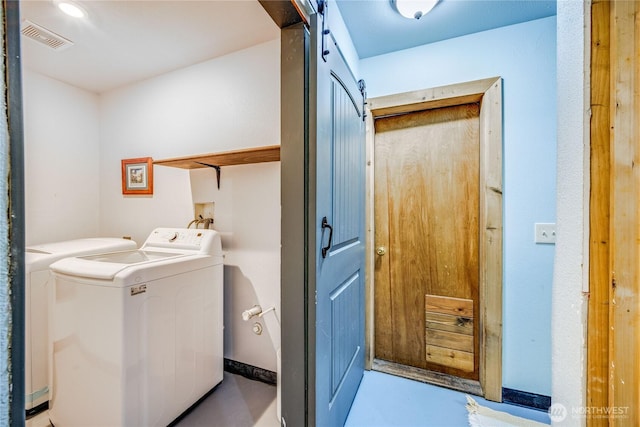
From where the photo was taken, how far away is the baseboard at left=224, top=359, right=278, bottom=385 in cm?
176

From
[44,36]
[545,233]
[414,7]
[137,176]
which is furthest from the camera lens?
[137,176]

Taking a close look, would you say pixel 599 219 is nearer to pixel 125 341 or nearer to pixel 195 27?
pixel 125 341

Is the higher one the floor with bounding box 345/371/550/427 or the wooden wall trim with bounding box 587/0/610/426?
the wooden wall trim with bounding box 587/0/610/426

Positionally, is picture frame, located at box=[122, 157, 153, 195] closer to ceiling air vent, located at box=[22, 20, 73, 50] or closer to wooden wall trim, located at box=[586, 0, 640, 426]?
ceiling air vent, located at box=[22, 20, 73, 50]

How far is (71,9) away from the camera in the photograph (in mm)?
Answer: 1448

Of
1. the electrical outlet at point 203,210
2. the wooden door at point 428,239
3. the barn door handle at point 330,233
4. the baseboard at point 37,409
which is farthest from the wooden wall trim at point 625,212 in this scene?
the baseboard at point 37,409

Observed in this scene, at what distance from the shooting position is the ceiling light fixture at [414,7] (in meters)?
1.35

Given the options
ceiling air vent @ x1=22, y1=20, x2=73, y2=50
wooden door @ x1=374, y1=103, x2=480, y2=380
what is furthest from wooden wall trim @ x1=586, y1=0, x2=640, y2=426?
ceiling air vent @ x1=22, y1=20, x2=73, y2=50

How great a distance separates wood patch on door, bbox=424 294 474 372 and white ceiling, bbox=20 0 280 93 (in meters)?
2.17

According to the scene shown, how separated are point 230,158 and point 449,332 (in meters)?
1.90

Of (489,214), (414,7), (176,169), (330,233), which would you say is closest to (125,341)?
(330,233)

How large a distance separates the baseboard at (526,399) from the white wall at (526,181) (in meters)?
0.03

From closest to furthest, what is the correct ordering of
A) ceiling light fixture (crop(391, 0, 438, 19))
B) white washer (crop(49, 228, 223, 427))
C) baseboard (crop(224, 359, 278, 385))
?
1. white washer (crop(49, 228, 223, 427))
2. ceiling light fixture (crop(391, 0, 438, 19))
3. baseboard (crop(224, 359, 278, 385))

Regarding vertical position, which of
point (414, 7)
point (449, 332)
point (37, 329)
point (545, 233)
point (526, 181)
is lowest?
point (449, 332)
